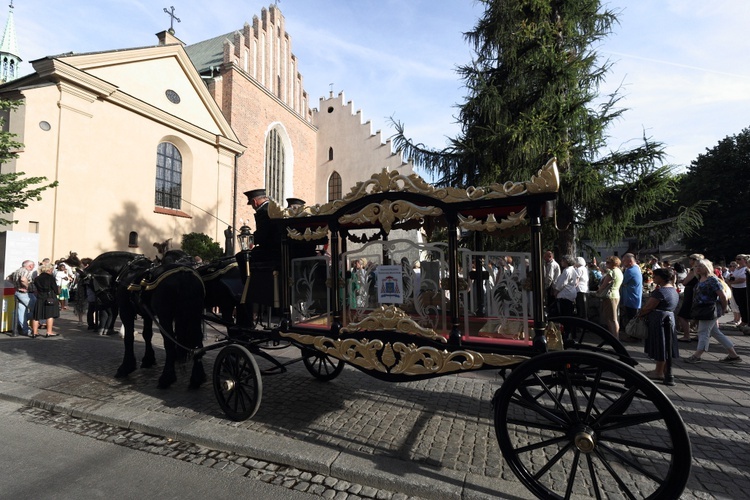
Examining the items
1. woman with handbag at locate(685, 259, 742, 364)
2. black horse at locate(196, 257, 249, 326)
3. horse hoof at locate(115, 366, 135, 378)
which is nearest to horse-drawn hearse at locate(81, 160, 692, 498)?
black horse at locate(196, 257, 249, 326)

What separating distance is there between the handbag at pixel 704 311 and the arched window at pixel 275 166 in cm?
2230

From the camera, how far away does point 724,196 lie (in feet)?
98.2

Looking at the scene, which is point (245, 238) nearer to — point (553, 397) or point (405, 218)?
point (405, 218)

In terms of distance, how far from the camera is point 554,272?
6.91 meters

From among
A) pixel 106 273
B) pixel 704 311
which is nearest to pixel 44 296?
pixel 106 273

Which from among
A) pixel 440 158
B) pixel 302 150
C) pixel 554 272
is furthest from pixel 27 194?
pixel 302 150

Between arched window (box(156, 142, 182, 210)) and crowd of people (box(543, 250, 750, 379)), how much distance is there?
16439mm

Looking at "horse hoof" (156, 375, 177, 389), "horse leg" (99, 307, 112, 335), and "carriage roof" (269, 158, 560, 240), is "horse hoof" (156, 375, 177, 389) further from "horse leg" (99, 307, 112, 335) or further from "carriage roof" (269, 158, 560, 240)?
"horse leg" (99, 307, 112, 335)

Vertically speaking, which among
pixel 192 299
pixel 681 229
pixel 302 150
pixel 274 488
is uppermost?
pixel 302 150

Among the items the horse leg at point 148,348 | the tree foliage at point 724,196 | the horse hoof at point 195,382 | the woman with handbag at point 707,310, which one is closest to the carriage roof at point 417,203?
the horse hoof at point 195,382

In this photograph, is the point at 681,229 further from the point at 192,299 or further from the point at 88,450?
the point at 88,450

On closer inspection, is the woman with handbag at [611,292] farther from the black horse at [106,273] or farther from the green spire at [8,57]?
the green spire at [8,57]

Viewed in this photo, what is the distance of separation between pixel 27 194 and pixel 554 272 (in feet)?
39.2

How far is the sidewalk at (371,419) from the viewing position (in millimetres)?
2744
